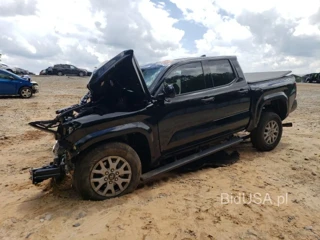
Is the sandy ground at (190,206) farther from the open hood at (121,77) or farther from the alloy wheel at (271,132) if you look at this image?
the open hood at (121,77)

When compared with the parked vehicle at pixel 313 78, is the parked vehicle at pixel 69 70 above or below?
above

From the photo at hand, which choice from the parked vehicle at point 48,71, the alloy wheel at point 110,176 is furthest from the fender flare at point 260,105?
the parked vehicle at point 48,71

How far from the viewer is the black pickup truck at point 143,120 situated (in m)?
3.57

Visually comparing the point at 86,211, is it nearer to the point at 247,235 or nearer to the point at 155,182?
the point at 155,182

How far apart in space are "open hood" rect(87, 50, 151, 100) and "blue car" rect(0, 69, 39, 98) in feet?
40.8

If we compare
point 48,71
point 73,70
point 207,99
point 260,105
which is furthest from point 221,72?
point 48,71

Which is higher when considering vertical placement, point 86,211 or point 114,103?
point 114,103

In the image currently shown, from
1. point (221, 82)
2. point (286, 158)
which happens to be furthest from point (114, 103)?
point (286, 158)

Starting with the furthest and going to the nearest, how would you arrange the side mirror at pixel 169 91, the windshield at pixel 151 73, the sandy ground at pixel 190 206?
the windshield at pixel 151 73, the side mirror at pixel 169 91, the sandy ground at pixel 190 206

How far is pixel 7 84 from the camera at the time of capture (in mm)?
14359

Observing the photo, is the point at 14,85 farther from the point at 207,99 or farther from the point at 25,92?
the point at 207,99

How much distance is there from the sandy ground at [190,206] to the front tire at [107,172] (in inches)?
5.5

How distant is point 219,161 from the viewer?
16.6 ft

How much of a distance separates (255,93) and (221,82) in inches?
31.7
